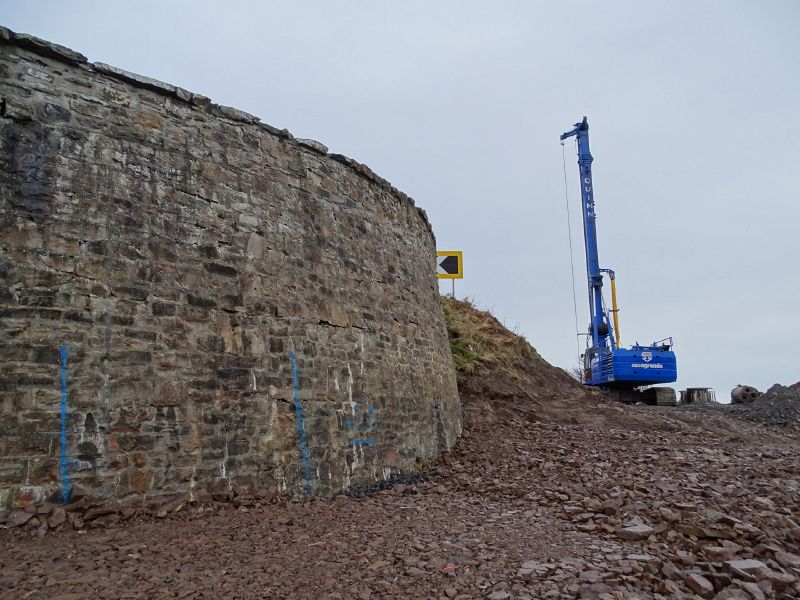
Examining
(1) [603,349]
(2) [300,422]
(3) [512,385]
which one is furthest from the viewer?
(1) [603,349]

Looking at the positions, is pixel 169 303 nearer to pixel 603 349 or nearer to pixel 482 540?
pixel 482 540

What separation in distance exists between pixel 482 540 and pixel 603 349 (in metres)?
13.9

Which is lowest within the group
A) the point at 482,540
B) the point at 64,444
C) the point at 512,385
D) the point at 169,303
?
the point at 482,540

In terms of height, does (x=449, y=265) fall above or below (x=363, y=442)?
above

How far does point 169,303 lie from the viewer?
5.40m

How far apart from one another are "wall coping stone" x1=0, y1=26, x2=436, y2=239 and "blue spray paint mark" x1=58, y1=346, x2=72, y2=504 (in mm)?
2596

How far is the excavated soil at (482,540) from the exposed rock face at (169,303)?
0.46 metres

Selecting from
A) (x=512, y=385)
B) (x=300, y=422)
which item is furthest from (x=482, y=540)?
(x=512, y=385)

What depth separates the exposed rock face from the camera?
469cm

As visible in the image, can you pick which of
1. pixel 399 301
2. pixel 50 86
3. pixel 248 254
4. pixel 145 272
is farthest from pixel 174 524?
pixel 399 301

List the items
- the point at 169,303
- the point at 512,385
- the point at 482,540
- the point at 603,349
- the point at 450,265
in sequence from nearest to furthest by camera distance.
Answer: the point at 482,540 < the point at 169,303 < the point at 512,385 < the point at 450,265 < the point at 603,349

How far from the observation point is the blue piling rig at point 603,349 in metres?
16.5

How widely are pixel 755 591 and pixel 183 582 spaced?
140 inches

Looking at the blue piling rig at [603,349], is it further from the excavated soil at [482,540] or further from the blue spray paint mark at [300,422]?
the blue spray paint mark at [300,422]
